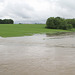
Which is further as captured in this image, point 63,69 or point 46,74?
point 63,69

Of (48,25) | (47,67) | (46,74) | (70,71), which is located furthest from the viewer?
(48,25)

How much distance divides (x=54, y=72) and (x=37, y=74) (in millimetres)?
Result: 1063

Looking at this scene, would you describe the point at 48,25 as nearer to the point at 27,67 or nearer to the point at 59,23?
the point at 59,23

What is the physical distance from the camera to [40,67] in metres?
8.36

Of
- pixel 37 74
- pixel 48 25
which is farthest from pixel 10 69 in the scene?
pixel 48 25

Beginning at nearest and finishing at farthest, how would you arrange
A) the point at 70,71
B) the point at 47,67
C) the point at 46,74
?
the point at 46,74
the point at 70,71
the point at 47,67

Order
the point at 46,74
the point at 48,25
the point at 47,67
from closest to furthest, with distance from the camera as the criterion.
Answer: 1. the point at 46,74
2. the point at 47,67
3. the point at 48,25

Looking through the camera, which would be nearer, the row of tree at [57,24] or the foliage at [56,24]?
the row of tree at [57,24]

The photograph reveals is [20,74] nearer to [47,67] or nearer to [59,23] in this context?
[47,67]

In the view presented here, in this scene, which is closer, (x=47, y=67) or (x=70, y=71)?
(x=70, y=71)

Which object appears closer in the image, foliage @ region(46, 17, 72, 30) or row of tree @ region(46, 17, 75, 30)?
row of tree @ region(46, 17, 75, 30)

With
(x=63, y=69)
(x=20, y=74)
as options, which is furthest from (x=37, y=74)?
(x=63, y=69)

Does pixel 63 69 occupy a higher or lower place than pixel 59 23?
lower

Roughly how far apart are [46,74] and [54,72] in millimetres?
593
